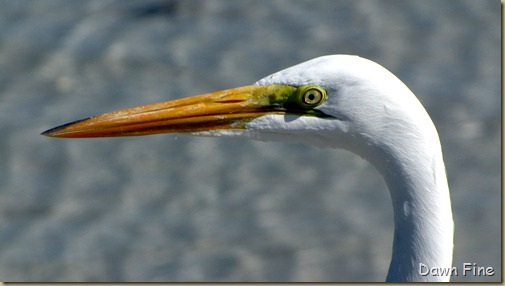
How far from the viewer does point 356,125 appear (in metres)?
4.06

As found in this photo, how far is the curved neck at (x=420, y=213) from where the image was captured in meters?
3.94

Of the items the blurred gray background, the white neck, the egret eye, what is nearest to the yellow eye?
the egret eye

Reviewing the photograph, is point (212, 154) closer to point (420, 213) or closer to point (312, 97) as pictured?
point (312, 97)

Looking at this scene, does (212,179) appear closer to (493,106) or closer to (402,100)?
(493,106)

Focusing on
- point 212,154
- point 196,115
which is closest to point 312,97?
point 196,115

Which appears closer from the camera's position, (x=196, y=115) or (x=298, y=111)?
(x=298, y=111)

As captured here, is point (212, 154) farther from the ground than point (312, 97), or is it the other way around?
point (212, 154)

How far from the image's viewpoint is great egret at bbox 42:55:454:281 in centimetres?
392

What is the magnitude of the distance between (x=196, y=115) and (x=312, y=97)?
596mm

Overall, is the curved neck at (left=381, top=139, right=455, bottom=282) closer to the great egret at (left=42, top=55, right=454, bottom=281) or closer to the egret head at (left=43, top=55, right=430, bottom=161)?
the great egret at (left=42, top=55, right=454, bottom=281)

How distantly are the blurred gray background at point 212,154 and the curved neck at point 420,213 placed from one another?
3401mm

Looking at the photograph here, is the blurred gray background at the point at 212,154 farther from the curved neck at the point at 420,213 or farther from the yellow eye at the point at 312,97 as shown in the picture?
the yellow eye at the point at 312,97

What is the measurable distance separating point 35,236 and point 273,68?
2.79m

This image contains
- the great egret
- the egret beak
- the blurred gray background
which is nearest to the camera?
the great egret
